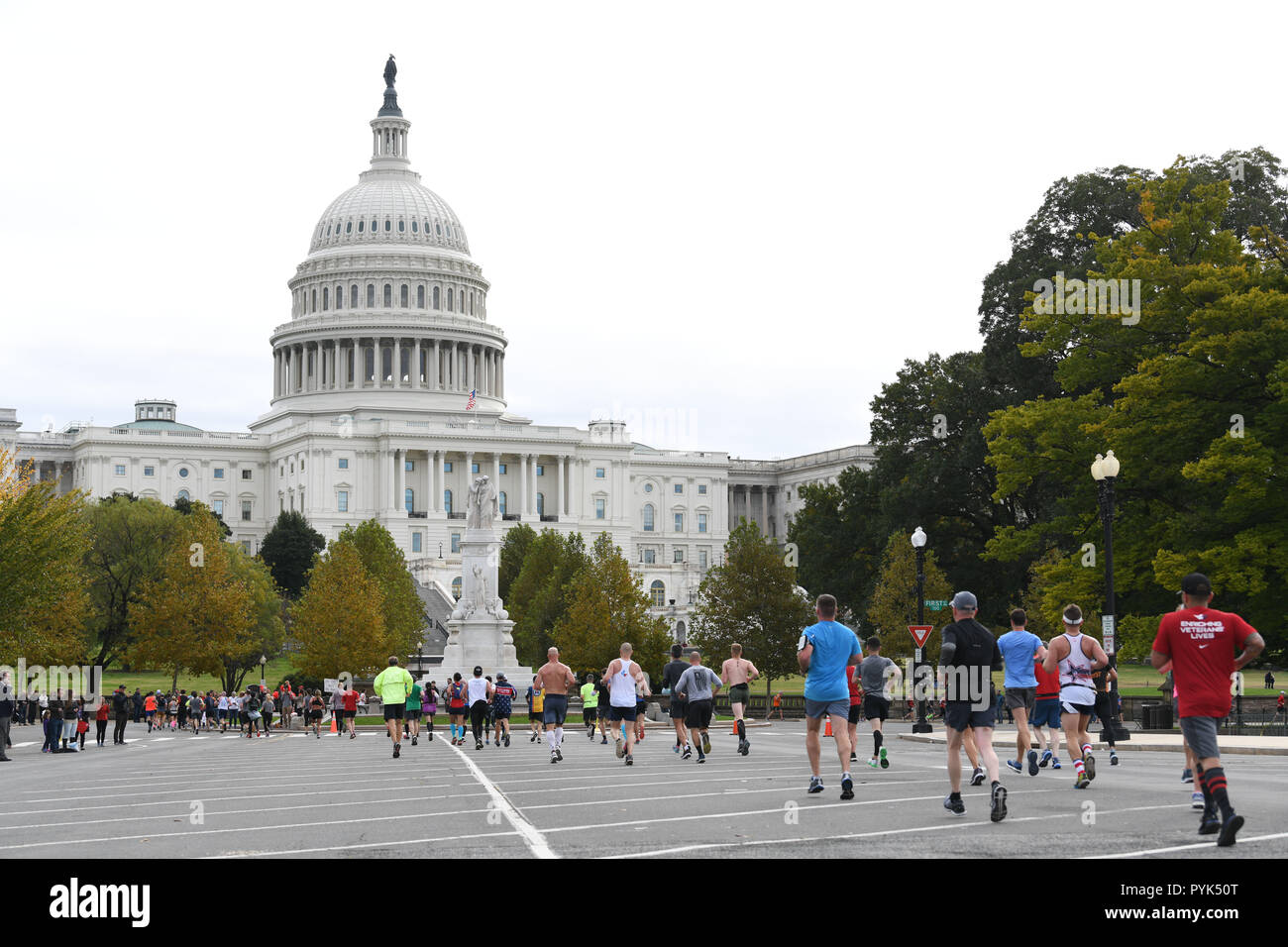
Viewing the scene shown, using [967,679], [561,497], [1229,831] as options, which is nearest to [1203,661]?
[1229,831]

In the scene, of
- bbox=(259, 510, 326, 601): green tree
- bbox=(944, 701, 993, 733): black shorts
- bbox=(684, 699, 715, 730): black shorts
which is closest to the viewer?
bbox=(944, 701, 993, 733): black shorts

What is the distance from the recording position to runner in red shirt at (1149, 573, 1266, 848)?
13531mm

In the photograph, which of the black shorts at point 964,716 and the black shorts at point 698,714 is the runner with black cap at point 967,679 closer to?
the black shorts at point 964,716

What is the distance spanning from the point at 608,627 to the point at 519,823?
189ft

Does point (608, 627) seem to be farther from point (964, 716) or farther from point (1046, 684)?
point (964, 716)

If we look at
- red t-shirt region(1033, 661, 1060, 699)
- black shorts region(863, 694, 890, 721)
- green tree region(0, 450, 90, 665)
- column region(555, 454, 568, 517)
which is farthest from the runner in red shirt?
column region(555, 454, 568, 517)

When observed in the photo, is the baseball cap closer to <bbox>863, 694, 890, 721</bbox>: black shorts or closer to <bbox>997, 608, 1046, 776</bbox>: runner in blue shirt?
<bbox>997, 608, 1046, 776</bbox>: runner in blue shirt

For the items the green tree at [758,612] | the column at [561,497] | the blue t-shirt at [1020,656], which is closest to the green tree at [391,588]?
the green tree at [758,612]

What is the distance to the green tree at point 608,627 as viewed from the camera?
7169 centimetres

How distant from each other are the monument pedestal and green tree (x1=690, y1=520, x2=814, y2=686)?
7512mm

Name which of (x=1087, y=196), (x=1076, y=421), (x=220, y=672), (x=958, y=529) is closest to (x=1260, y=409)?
(x=1076, y=421)

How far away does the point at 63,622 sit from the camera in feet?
221
